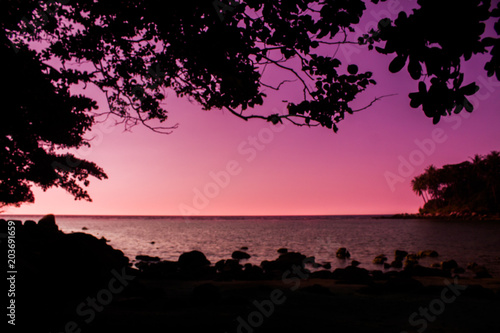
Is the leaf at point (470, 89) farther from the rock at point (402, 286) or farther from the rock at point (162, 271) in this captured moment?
the rock at point (162, 271)

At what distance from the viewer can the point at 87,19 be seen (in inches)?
284

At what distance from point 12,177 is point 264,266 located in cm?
1114

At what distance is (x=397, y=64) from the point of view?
265 cm

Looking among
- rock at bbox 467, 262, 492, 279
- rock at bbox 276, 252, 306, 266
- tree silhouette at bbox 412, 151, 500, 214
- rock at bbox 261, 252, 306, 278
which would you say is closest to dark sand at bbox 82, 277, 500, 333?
rock at bbox 467, 262, 492, 279

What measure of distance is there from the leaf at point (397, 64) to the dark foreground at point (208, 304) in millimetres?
4616

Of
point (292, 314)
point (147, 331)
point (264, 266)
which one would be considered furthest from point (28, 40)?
point (264, 266)

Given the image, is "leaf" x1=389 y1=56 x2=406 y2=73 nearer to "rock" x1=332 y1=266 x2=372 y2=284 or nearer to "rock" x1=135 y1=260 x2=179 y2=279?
"rock" x1=332 y1=266 x2=372 y2=284

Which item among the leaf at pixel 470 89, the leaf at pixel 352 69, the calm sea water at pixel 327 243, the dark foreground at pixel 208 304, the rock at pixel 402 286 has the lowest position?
the calm sea water at pixel 327 243

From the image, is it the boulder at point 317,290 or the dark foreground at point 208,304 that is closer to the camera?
the dark foreground at point 208,304

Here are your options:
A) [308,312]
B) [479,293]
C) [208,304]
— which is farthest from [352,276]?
[208,304]

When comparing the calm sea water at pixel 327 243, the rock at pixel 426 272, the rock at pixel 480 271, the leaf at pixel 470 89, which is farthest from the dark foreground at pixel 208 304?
the calm sea water at pixel 327 243

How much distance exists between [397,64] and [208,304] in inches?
249

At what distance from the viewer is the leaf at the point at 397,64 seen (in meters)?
2.64

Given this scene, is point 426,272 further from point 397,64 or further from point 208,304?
point 397,64
